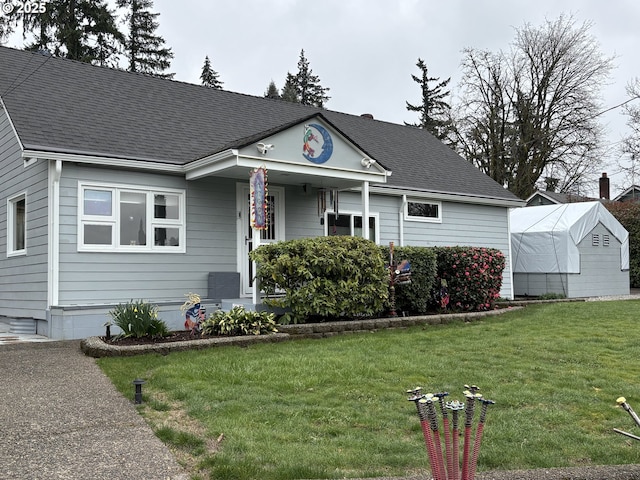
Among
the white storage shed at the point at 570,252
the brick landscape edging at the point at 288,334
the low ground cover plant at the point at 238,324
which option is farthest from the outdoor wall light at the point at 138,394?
the white storage shed at the point at 570,252

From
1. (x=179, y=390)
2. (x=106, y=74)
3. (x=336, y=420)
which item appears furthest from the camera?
(x=106, y=74)

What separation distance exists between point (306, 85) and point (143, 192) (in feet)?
140

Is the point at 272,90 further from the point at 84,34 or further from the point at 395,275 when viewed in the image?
the point at 395,275

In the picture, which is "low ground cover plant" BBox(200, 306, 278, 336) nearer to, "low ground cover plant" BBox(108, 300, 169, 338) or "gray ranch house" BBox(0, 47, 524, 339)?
"low ground cover plant" BBox(108, 300, 169, 338)

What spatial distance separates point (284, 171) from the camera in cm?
1059

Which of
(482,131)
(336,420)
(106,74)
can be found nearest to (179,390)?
(336,420)

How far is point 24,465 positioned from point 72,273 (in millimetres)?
6522

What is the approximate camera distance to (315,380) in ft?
18.6

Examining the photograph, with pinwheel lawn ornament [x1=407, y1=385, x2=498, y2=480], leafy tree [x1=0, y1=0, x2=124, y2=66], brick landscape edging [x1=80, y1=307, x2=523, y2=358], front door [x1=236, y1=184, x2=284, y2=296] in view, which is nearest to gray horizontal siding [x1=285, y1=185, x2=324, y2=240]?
front door [x1=236, y1=184, x2=284, y2=296]

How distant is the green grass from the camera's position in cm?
366

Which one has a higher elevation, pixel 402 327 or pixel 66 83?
pixel 66 83

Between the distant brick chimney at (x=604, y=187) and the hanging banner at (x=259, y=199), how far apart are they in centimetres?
2991

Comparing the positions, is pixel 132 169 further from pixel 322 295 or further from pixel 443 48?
pixel 443 48

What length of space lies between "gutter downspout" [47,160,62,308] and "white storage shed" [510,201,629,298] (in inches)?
523
